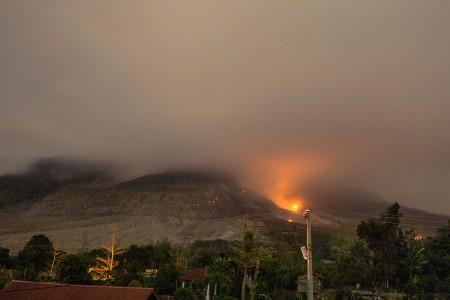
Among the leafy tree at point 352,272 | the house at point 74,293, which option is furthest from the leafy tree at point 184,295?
the leafy tree at point 352,272

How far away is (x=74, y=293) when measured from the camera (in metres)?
50.2

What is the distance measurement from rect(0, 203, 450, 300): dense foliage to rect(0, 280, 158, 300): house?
19882mm

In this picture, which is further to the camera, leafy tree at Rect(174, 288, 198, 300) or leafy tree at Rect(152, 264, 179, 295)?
leafy tree at Rect(152, 264, 179, 295)

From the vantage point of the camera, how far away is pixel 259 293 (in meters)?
70.9

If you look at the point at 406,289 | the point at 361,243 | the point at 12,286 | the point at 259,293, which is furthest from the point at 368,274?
the point at 12,286

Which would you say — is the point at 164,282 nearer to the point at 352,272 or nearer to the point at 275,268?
the point at 275,268

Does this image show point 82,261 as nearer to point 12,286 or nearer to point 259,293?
point 12,286

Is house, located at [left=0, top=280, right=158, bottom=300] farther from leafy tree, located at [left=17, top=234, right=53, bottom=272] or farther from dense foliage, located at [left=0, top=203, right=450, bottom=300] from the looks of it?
leafy tree, located at [left=17, top=234, right=53, bottom=272]

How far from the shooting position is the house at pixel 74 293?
48906mm

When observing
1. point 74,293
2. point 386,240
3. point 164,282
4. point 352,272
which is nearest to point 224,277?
point 164,282

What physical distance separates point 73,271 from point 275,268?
3542cm

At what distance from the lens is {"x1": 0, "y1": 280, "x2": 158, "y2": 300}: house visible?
160ft

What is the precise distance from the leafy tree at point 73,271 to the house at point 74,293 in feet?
62.3

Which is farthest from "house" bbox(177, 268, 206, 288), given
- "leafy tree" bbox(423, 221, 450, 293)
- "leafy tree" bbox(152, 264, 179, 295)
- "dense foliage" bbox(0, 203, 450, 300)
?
"leafy tree" bbox(423, 221, 450, 293)
